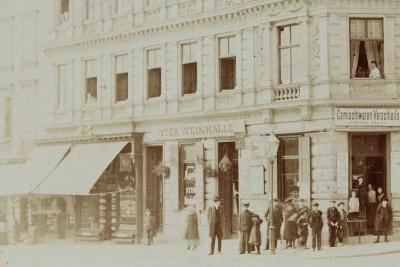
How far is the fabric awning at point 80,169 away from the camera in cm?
3366

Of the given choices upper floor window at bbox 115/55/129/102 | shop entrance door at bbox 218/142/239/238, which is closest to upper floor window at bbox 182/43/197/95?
shop entrance door at bbox 218/142/239/238

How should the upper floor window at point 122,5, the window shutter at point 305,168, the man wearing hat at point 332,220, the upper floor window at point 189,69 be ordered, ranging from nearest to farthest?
the man wearing hat at point 332,220, the window shutter at point 305,168, the upper floor window at point 189,69, the upper floor window at point 122,5

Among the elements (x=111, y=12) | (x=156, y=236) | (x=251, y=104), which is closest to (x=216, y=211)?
(x=251, y=104)

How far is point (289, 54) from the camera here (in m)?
29.5

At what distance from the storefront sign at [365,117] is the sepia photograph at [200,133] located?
39mm

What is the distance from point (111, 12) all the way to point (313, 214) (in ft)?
47.2

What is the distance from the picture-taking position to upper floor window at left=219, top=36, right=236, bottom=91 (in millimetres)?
31327

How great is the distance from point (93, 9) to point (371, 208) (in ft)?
52.4

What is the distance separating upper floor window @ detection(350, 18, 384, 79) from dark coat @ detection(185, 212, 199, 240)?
7.88 meters

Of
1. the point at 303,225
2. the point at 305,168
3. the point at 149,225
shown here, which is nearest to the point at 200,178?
the point at 149,225

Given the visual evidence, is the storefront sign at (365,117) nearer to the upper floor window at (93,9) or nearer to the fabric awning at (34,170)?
Answer: the upper floor window at (93,9)

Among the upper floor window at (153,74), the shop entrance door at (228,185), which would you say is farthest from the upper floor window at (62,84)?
the shop entrance door at (228,185)

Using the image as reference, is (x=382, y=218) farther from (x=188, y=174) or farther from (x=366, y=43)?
(x=188, y=174)

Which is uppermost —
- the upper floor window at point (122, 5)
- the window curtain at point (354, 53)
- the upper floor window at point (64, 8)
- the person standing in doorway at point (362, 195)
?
the upper floor window at point (64, 8)
